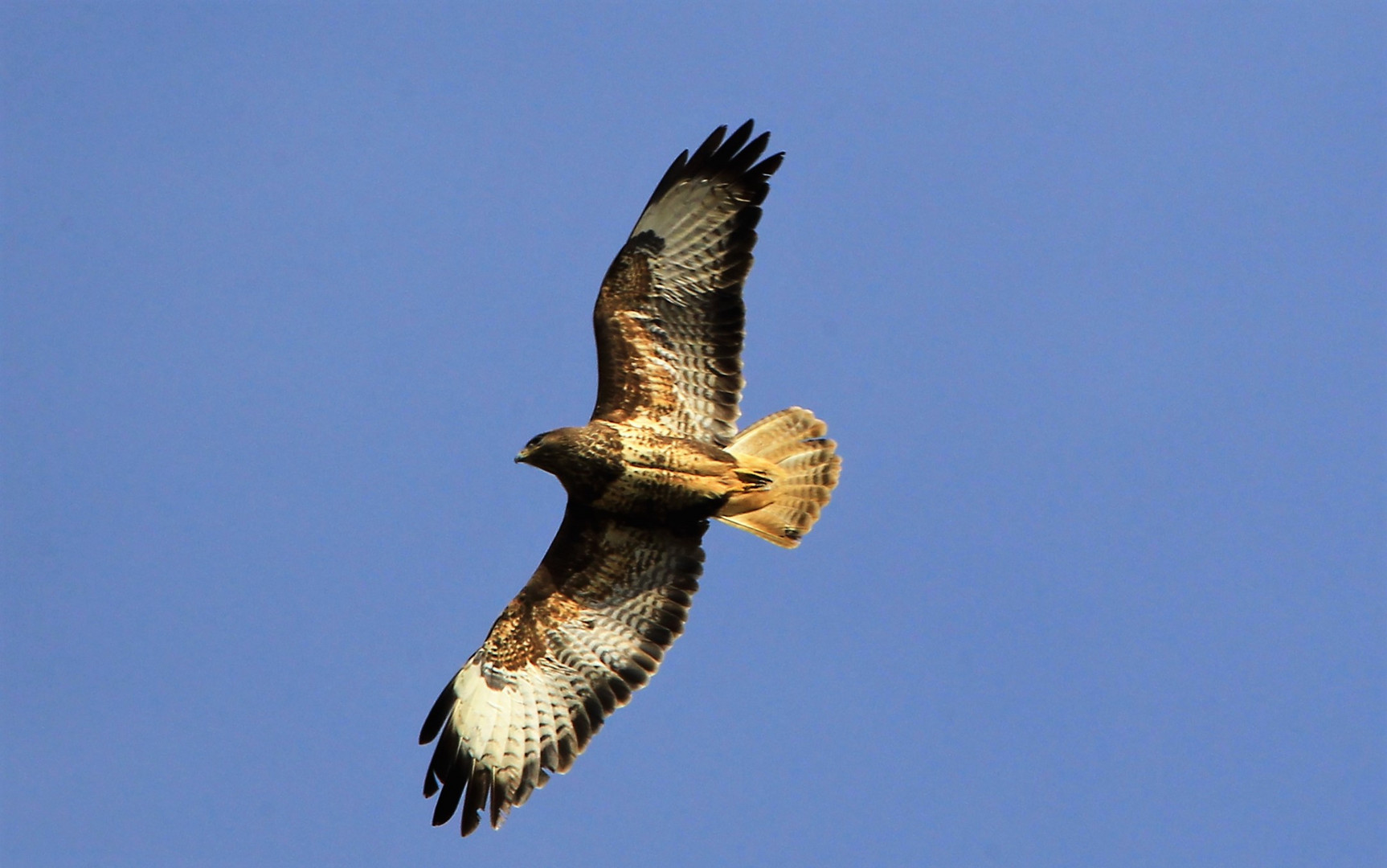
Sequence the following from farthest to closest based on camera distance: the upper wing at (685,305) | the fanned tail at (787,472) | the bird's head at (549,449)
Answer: the fanned tail at (787,472) → the upper wing at (685,305) → the bird's head at (549,449)

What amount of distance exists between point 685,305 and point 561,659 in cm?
233

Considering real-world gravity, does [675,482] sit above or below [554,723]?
above

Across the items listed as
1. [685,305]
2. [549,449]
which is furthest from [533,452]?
[685,305]

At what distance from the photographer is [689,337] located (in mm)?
9562

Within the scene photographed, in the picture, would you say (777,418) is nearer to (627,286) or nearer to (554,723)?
(627,286)

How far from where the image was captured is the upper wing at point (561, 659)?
918 cm

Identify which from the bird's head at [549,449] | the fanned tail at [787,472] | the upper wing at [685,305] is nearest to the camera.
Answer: the bird's head at [549,449]

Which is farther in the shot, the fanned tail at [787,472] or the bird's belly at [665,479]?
the fanned tail at [787,472]

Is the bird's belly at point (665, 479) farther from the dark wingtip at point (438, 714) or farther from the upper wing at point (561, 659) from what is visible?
the dark wingtip at point (438, 714)

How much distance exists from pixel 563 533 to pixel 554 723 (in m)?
1.16

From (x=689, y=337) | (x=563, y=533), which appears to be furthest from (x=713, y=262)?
(x=563, y=533)

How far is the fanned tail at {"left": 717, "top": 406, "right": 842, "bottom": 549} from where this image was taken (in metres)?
9.66

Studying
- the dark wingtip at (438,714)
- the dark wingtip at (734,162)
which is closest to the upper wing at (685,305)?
the dark wingtip at (734,162)

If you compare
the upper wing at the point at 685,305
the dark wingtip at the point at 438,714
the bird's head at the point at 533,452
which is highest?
the upper wing at the point at 685,305
